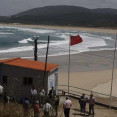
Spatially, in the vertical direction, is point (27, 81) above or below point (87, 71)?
above

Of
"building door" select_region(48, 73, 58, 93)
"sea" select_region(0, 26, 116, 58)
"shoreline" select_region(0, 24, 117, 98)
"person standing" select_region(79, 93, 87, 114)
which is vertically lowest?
"sea" select_region(0, 26, 116, 58)

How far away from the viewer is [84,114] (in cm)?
1532

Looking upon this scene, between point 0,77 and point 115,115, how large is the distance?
20.8ft

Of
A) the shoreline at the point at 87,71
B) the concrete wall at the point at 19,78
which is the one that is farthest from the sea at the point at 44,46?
the concrete wall at the point at 19,78

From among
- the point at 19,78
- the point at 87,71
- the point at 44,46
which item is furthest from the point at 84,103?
the point at 44,46

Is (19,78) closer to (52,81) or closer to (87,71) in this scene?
(52,81)

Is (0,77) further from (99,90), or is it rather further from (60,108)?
(99,90)

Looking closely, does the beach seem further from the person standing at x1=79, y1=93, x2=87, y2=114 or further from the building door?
the person standing at x1=79, y1=93, x2=87, y2=114

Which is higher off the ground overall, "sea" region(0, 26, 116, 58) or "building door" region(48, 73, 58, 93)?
"building door" region(48, 73, 58, 93)

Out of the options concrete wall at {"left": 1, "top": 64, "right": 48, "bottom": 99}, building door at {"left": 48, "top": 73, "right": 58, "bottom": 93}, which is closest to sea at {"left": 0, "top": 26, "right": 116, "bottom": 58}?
building door at {"left": 48, "top": 73, "right": 58, "bottom": 93}

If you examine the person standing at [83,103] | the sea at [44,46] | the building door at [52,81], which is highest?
the building door at [52,81]

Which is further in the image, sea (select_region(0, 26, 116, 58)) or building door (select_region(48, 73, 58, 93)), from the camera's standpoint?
sea (select_region(0, 26, 116, 58))

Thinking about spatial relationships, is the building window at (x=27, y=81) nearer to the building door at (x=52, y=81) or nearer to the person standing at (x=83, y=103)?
the building door at (x=52, y=81)

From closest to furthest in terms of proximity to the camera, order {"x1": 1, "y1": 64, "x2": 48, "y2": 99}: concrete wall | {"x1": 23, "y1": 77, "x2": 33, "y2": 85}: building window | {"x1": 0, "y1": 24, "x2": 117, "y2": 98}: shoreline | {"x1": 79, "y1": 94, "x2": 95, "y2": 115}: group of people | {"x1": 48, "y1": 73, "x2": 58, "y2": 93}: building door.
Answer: {"x1": 79, "y1": 94, "x2": 95, "y2": 115}: group of people < {"x1": 1, "y1": 64, "x2": 48, "y2": 99}: concrete wall < {"x1": 23, "y1": 77, "x2": 33, "y2": 85}: building window < {"x1": 48, "y1": 73, "x2": 58, "y2": 93}: building door < {"x1": 0, "y1": 24, "x2": 117, "y2": 98}: shoreline
